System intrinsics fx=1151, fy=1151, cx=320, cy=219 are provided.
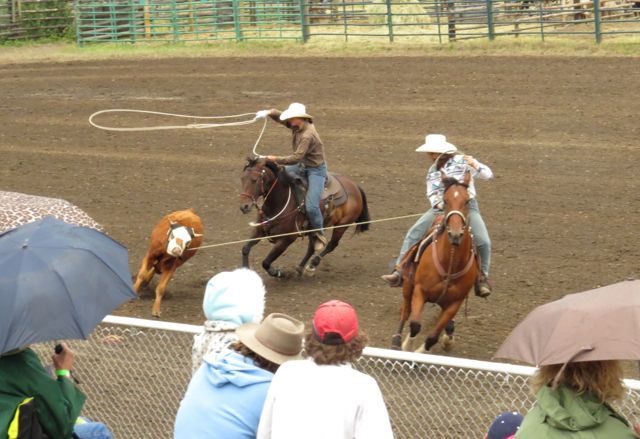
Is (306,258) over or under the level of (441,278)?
under

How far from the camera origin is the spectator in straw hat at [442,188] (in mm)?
10992

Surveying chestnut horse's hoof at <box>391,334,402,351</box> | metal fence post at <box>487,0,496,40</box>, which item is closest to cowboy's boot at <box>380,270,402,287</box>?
chestnut horse's hoof at <box>391,334,402,351</box>

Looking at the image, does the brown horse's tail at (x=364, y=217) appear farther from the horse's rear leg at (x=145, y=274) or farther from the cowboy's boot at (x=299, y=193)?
the horse's rear leg at (x=145, y=274)

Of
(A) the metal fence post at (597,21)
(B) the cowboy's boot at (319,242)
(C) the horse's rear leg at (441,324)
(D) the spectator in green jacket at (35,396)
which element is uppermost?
(A) the metal fence post at (597,21)

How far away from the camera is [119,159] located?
785 inches

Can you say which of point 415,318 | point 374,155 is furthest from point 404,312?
point 374,155

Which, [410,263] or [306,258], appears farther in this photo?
[306,258]

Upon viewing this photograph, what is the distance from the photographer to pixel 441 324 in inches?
429

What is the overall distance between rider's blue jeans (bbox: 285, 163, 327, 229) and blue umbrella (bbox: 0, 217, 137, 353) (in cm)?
774

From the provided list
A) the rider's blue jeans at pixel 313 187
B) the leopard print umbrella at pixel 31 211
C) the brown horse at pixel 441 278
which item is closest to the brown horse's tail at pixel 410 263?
the brown horse at pixel 441 278

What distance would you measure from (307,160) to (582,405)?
31.6 ft

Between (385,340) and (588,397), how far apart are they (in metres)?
7.08

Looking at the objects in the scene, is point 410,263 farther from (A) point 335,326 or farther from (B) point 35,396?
(A) point 335,326

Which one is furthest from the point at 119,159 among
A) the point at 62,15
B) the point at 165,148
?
the point at 62,15
